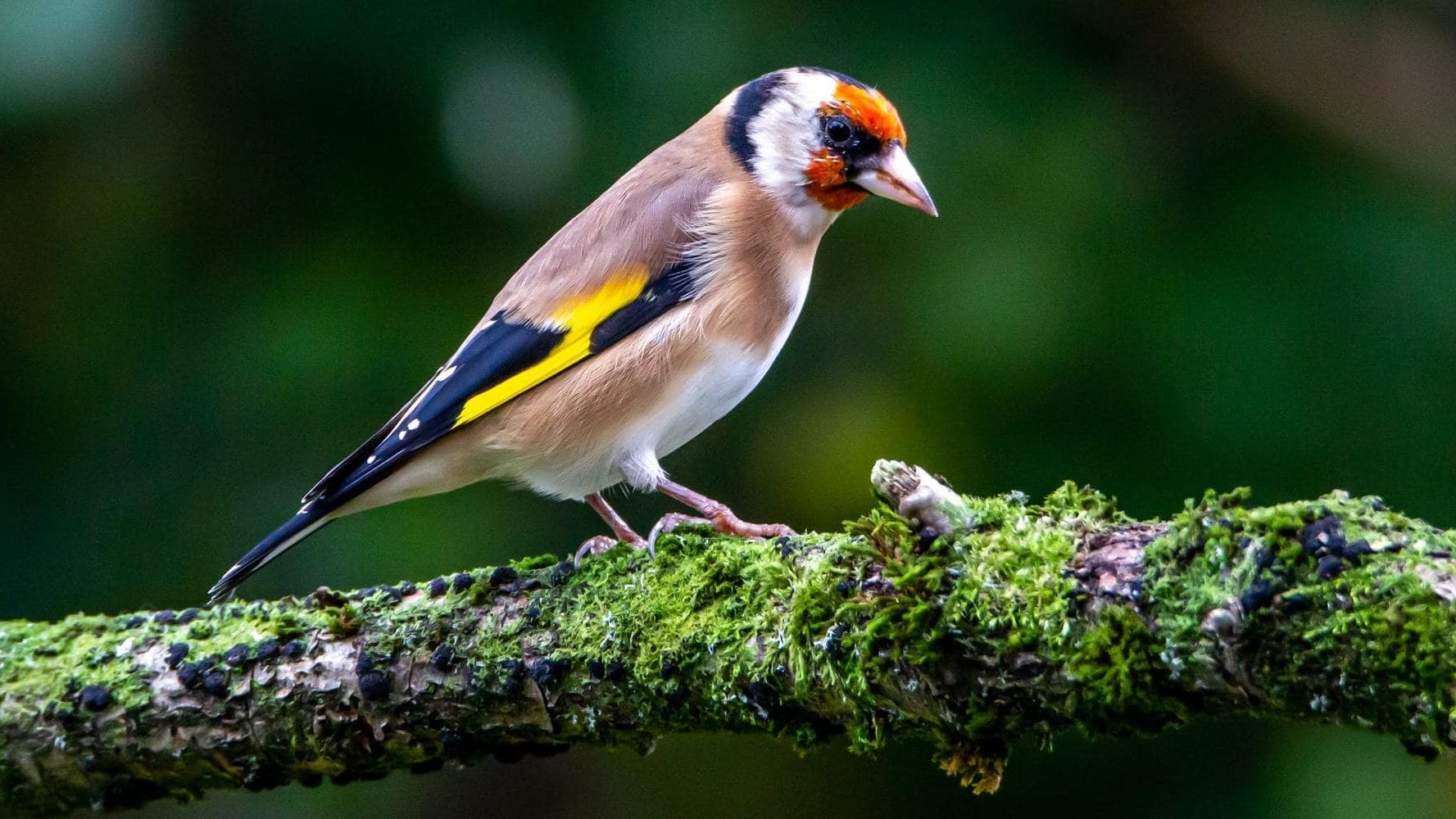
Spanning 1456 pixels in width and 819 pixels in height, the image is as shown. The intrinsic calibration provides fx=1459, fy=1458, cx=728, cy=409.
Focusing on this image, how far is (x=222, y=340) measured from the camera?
4.88 metres

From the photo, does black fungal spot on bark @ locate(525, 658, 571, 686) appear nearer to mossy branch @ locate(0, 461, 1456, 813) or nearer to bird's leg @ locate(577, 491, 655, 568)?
mossy branch @ locate(0, 461, 1456, 813)

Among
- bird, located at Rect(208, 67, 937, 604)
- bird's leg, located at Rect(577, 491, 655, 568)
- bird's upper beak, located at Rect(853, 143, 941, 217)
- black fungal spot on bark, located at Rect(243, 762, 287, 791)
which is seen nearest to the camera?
black fungal spot on bark, located at Rect(243, 762, 287, 791)

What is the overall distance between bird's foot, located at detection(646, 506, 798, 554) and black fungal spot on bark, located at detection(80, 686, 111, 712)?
3.79ft

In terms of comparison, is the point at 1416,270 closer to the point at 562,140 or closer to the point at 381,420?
the point at 562,140

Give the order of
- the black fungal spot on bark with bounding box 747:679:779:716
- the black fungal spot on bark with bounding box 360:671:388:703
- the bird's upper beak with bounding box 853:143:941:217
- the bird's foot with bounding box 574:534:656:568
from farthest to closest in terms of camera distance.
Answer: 1. the bird's upper beak with bounding box 853:143:941:217
2. the bird's foot with bounding box 574:534:656:568
3. the black fungal spot on bark with bounding box 360:671:388:703
4. the black fungal spot on bark with bounding box 747:679:779:716

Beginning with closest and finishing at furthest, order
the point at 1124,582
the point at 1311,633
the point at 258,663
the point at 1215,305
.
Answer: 1. the point at 1311,633
2. the point at 1124,582
3. the point at 258,663
4. the point at 1215,305

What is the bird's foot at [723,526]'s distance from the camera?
10.3 ft

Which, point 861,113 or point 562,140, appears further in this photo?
point 562,140

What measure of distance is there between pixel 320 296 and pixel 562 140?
95 centimetres

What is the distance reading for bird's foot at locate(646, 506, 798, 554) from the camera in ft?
10.3

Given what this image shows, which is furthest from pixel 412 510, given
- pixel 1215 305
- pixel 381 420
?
pixel 1215 305

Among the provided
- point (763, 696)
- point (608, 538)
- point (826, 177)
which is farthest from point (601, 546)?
point (826, 177)

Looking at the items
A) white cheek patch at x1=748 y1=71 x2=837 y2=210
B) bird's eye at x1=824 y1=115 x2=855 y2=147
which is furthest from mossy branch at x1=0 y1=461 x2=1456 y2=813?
bird's eye at x1=824 y1=115 x2=855 y2=147

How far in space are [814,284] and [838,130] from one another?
119 centimetres
